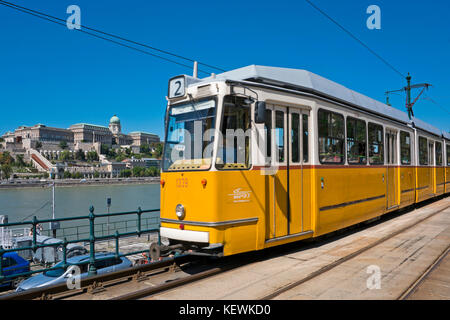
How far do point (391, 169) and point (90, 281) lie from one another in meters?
9.33

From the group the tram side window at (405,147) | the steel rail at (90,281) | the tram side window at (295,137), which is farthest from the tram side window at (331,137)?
the tram side window at (405,147)

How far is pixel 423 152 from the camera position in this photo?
47.8ft

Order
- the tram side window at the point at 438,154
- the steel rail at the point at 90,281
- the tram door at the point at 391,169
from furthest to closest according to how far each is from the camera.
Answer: the tram side window at the point at 438,154 < the tram door at the point at 391,169 < the steel rail at the point at 90,281

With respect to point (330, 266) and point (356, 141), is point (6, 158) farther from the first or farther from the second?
point (330, 266)

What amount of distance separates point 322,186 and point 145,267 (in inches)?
153

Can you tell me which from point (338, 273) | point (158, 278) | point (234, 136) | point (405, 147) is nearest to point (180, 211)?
point (158, 278)

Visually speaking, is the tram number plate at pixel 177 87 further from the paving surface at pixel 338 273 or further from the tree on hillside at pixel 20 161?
the tree on hillside at pixel 20 161

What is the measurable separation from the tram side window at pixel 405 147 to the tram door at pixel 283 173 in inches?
261

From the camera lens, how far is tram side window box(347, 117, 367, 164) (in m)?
8.63

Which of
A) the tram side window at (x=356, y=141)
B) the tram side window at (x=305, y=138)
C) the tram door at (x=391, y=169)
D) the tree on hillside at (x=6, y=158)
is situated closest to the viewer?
the tram side window at (x=305, y=138)

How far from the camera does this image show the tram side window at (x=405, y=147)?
12.1m

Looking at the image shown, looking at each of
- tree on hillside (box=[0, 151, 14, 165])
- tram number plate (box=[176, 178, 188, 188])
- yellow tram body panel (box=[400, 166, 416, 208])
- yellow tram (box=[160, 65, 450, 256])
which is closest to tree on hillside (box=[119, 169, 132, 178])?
tree on hillside (box=[0, 151, 14, 165])
